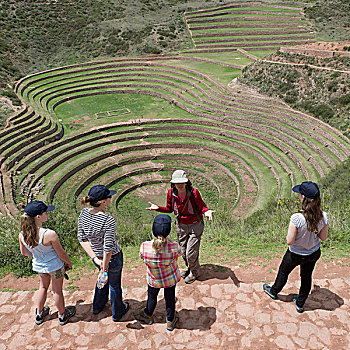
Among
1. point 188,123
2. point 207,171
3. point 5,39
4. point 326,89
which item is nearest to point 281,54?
point 326,89

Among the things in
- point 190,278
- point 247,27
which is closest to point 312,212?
point 190,278

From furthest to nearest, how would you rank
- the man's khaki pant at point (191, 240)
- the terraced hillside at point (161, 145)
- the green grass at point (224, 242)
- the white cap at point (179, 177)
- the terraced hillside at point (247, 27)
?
the terraced hillside at point (247, 27)
the terraced hillside at point (161, 145)
the green grass at point (224, 242)
the man's khaki pant at point (191, 240)
the white cap at point (179, 177)

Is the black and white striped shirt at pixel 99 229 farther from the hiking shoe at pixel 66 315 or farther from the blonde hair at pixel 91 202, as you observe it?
the hiking shoe at pixel 66 315

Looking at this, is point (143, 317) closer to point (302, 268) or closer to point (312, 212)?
point (302, 268)

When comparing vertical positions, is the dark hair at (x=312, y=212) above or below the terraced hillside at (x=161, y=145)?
below

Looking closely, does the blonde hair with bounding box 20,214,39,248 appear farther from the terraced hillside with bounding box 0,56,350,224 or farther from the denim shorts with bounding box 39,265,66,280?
the terraced hillside with bounding box 0,56,350,224

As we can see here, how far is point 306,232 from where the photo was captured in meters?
4.74

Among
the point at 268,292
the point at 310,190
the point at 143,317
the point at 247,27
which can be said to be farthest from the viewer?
the point at 247,27

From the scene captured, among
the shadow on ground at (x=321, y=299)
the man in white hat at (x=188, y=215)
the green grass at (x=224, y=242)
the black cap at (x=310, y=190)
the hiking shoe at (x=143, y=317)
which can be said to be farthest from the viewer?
the green grass at (x=224, y=242)

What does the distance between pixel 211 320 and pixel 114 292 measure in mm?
1691

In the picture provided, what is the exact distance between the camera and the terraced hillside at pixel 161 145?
61.6ft

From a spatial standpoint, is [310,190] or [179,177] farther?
[179,177]

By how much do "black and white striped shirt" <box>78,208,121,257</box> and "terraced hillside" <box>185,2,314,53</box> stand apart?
37.1 metres

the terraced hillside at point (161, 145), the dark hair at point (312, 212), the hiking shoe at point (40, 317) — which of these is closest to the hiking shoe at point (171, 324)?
the hiking shoe at point (40, 317)
